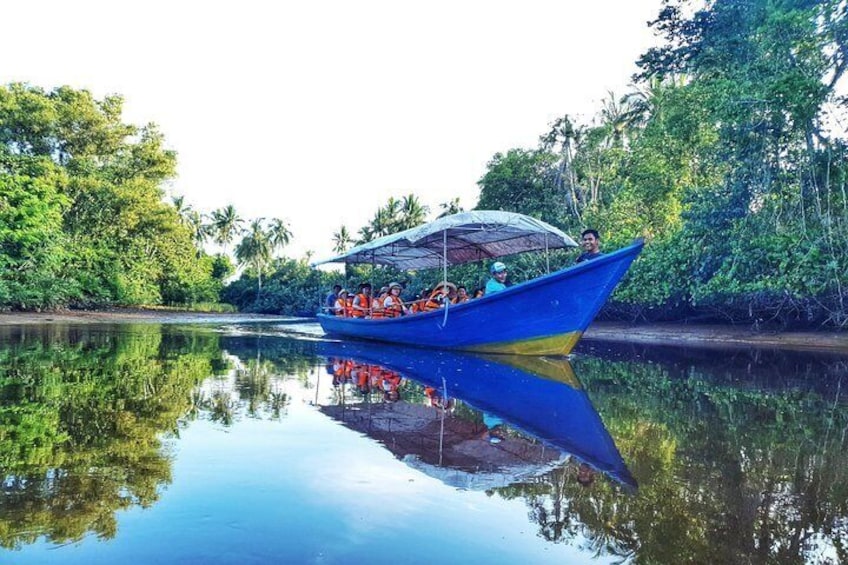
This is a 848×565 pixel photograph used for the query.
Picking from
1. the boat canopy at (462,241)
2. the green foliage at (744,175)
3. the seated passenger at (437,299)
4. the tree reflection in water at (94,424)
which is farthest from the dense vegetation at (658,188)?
the tree reflection in water at (94,424)

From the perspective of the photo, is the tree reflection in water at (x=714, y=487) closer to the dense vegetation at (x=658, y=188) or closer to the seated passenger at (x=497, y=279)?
the seated passenger at (x=497, y=279)

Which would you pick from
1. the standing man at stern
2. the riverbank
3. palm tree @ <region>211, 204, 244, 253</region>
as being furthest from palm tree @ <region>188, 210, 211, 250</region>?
the standing man at stern

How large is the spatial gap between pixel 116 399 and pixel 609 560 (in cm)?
445

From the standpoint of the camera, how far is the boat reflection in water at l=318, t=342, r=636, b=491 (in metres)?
3.46

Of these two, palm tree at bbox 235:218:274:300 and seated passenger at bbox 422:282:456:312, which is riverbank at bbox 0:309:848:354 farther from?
palm tree at bbox 235:218:274:300

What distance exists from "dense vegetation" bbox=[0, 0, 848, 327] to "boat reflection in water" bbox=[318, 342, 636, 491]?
26.7ft

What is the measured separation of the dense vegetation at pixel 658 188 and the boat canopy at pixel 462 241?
5.03 m

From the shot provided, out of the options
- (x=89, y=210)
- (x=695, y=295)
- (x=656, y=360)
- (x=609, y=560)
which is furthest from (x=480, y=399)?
(x=89, y=210)

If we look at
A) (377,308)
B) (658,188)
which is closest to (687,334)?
(658,188)

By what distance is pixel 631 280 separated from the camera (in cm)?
1919

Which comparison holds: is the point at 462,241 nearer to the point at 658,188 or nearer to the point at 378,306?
the point at 378,306

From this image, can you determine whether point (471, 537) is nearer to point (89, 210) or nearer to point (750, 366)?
point (750, 366)

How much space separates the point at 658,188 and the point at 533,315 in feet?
39.8

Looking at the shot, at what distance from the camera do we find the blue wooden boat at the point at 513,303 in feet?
31.8
